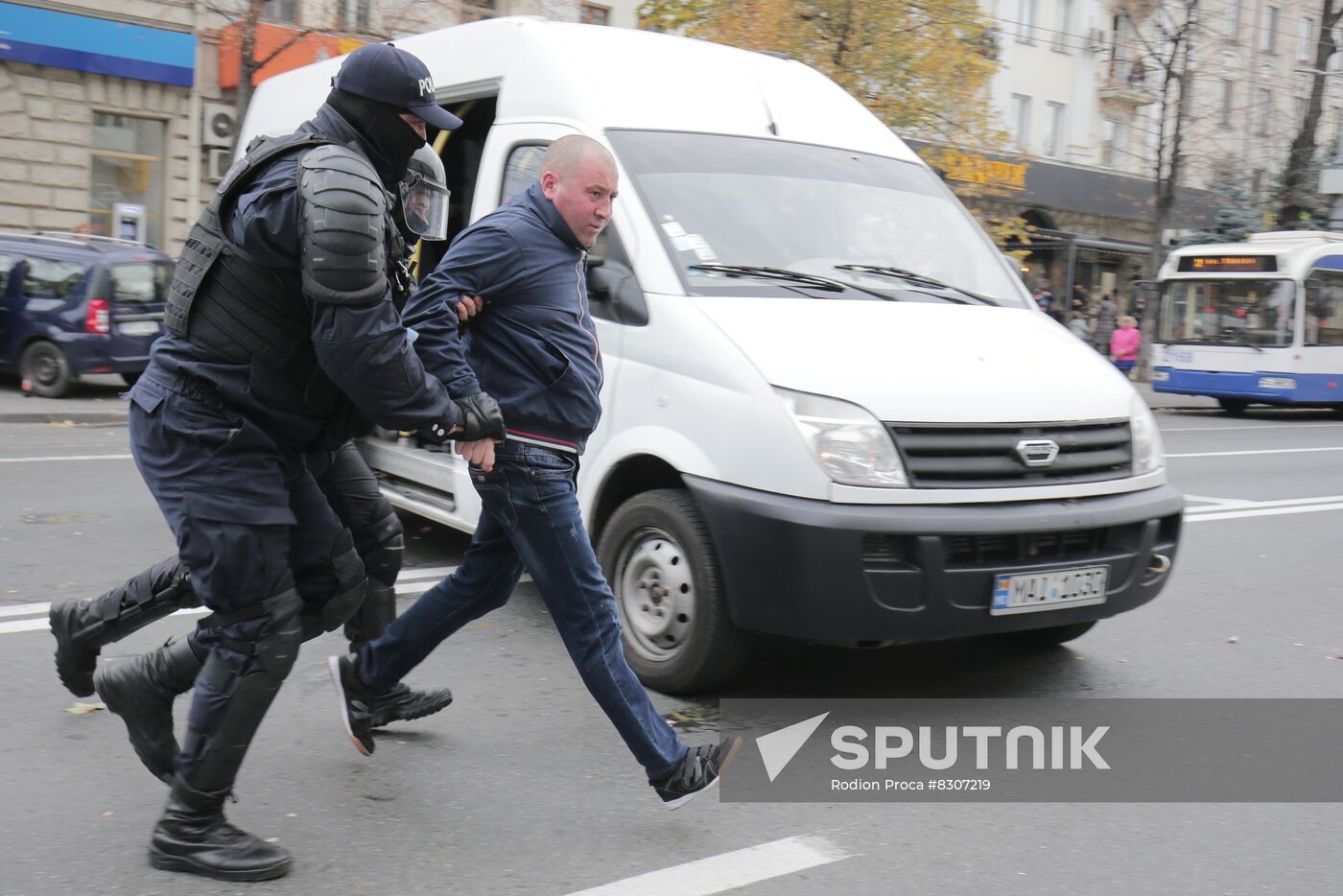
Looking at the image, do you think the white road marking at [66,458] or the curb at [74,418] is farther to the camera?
the curb at [74,418]

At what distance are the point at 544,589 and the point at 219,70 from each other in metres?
21.9

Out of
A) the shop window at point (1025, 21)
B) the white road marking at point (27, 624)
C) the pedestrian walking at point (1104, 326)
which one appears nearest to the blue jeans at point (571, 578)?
the white road marking at point (27, 624)

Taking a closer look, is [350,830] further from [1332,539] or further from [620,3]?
[620,3]

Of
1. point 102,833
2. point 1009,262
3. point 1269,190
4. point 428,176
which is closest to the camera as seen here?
point 102,833

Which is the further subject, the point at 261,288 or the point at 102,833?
the point at 102,833

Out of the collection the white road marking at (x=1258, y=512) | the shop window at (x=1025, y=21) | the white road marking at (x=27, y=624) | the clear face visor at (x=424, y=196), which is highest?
the shop window at (x=1025, y=21)

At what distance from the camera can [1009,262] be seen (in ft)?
19.1

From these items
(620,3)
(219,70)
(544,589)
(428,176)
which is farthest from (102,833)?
(620,3)

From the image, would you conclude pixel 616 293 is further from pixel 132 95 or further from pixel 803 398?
pixel 132 95

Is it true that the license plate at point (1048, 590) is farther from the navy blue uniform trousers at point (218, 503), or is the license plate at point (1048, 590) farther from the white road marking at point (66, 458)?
the white road marking at point (66, 458)

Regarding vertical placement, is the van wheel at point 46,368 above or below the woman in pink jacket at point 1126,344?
below

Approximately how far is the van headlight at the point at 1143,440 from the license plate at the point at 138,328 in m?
11.8

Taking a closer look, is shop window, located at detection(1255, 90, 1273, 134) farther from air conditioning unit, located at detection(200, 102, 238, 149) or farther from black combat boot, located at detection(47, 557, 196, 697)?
black combat boot, located at detection(47, 557, 196, 697)

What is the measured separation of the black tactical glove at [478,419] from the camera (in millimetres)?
3320
